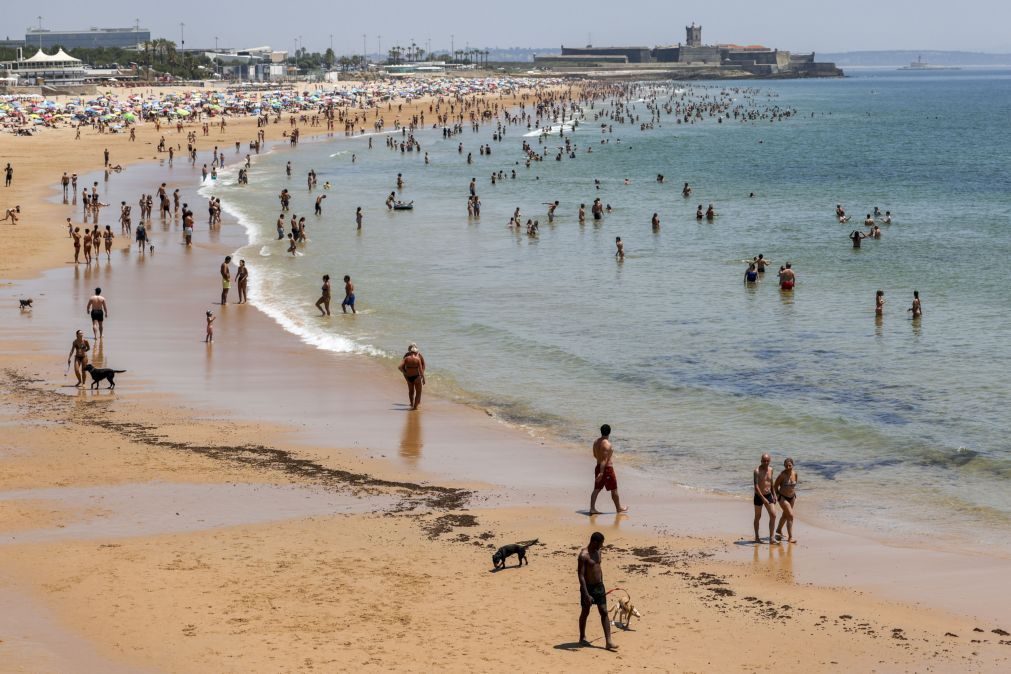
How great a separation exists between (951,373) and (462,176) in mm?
49498

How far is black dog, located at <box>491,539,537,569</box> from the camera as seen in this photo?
1434 cm

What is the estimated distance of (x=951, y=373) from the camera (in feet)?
85.8

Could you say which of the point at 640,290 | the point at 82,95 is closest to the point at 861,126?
the point at 82,95

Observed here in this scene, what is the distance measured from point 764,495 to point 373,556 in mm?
4888

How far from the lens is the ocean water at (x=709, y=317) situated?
20.2m

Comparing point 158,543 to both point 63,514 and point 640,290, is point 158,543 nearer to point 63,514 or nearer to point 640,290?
point 63,514

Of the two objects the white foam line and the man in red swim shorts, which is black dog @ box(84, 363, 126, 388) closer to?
the white foam line

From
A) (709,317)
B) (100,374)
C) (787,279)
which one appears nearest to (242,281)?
(100,374)

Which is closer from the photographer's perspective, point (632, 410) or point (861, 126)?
point (632, 410)

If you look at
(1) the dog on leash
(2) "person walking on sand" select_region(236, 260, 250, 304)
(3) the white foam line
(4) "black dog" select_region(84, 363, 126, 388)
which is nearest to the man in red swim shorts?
(1) the dog on leash

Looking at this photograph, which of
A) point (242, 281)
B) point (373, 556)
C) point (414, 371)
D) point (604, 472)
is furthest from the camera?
point (242, 281)

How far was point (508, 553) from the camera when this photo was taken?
14383 millimetres

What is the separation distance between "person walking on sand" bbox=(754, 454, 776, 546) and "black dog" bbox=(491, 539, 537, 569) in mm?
3043

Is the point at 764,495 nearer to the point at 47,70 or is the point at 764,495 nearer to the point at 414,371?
the point at 414,371
